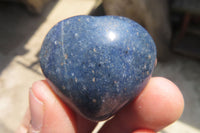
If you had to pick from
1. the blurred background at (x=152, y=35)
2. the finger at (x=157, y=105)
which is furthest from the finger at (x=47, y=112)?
the blurred background at (x=152, y=35)

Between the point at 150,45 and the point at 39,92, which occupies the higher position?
the point at 150,45

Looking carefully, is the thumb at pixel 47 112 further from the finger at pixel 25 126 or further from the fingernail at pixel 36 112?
the finger at pixel 25 126

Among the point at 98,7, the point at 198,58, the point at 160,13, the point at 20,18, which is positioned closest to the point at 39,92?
the point at 160,13

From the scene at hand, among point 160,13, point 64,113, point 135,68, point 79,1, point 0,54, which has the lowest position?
point 0,54

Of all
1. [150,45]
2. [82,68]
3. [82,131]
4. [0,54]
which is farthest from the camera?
[0,54]

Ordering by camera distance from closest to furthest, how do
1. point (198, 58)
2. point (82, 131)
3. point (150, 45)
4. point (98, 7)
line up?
point (150, 45)
point (82, 131)
point (198, 58)
point (98, 7)

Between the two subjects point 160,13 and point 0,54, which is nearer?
point 160,13

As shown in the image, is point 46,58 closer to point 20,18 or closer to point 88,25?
point 88,25
